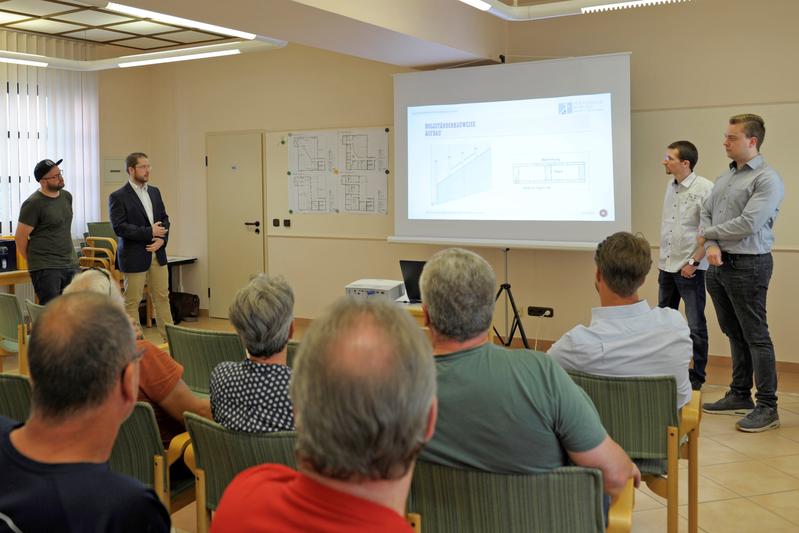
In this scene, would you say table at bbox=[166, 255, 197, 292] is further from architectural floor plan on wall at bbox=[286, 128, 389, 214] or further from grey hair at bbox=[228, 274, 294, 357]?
grey hair at bbox=[228, 274, 294, 357]

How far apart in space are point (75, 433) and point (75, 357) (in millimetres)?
129

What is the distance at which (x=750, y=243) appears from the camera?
14.4 feet

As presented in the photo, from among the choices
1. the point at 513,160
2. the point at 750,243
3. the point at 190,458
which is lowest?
the point at 190,458

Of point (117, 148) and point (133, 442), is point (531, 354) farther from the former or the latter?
point (117, 148)

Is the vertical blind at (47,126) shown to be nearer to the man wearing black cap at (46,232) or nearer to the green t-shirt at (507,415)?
the man wearing black cap at (46,232)

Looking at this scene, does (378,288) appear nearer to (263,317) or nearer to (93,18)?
(263,317)

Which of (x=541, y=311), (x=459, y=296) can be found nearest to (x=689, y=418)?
(x=459, y=296)

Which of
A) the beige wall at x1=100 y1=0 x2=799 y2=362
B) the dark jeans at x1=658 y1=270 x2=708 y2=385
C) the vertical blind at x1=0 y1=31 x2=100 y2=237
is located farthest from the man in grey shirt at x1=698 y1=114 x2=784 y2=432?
the vertical blind at x1=0 y1=31 x2=100 y2=237

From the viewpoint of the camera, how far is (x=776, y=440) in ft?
14.1

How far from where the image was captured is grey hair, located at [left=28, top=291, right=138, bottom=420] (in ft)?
4.31

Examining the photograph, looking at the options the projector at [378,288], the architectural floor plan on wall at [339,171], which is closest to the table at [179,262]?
the architectural floor plan on wall at [339,171]

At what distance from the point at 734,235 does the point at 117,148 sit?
6.66 metres

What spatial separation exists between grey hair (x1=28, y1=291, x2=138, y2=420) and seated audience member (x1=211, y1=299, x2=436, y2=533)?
44 cm

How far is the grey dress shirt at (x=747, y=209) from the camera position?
431 cm
